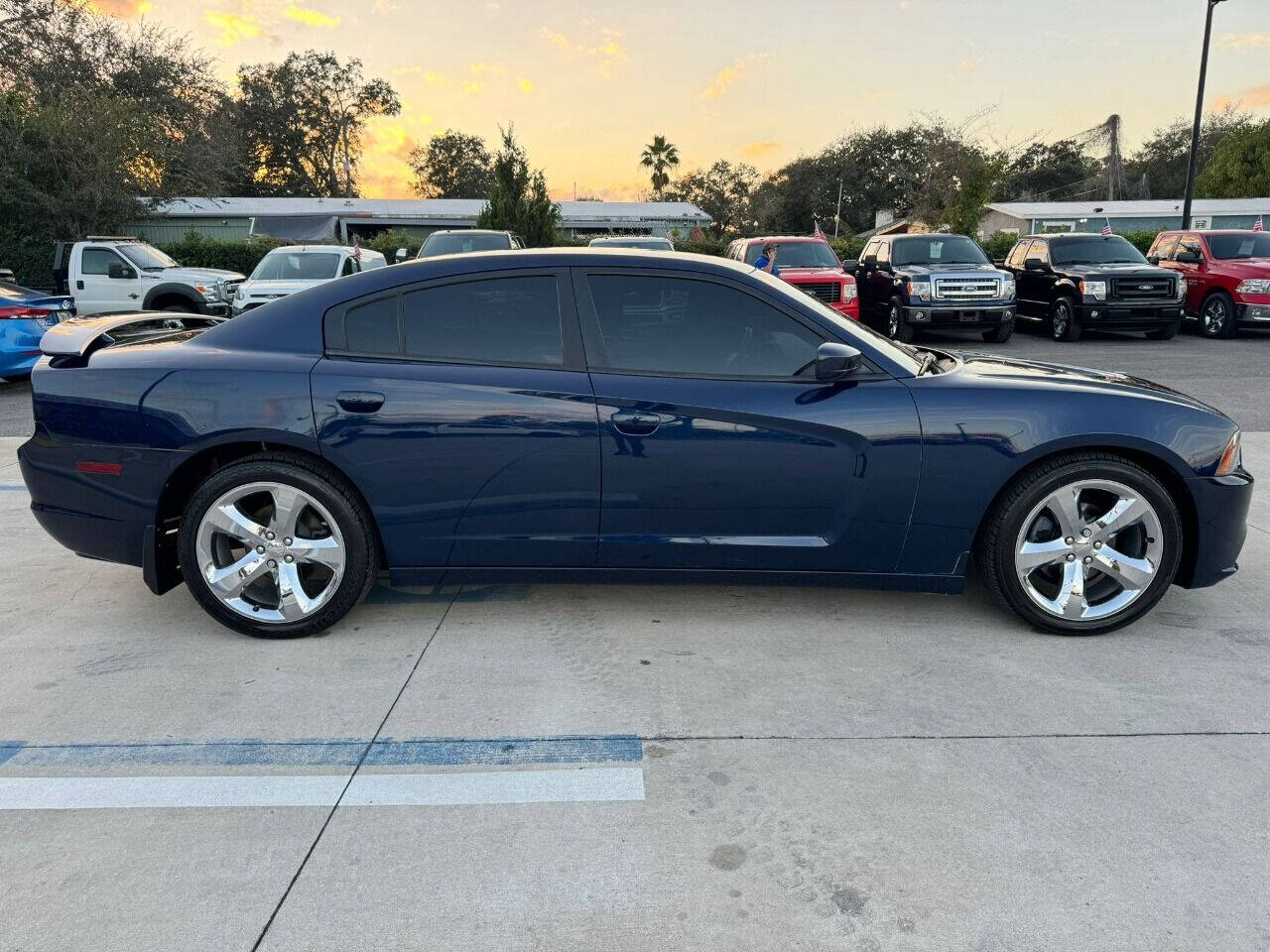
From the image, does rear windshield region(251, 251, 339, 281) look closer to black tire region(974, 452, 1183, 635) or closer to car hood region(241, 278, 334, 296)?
car hood region(241, 278, 334, 296)

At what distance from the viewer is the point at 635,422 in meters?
3.48

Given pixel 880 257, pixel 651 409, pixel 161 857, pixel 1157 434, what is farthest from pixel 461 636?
pixel 880 257

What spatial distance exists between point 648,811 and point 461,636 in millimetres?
1458

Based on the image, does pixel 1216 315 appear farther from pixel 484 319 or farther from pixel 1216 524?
pixel 484 319

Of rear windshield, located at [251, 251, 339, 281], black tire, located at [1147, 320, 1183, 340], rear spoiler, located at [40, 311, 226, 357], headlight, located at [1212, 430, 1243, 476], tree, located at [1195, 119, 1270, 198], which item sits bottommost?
black tire, located at [1147, 320, 1183, 340]

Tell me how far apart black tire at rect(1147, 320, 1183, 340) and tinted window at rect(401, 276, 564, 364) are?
1465 cm

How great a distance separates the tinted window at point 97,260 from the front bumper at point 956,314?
13483mm

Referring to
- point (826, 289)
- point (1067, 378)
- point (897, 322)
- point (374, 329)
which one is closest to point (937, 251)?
point (897, 322)

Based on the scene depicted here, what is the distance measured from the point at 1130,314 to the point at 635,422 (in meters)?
14.1

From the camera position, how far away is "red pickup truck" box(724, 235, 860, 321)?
13641mm

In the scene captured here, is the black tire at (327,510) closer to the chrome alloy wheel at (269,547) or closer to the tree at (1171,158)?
the chrome alloy wheel at (269,547)

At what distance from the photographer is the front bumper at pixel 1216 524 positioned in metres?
3.61

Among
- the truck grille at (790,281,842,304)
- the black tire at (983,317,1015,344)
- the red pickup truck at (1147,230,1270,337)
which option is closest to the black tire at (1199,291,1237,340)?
the red pickup truck at (1147,230,1270,337)

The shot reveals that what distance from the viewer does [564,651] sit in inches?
141
